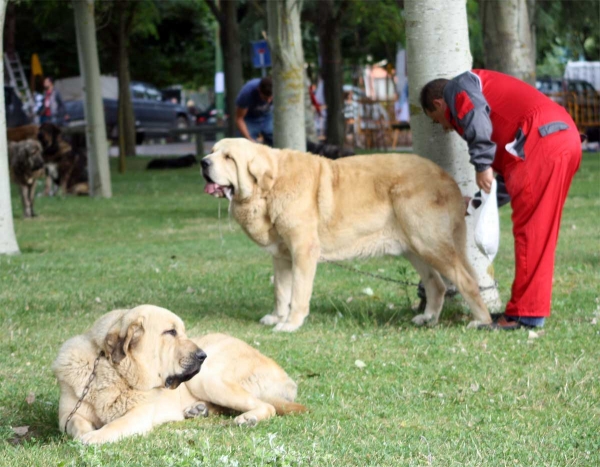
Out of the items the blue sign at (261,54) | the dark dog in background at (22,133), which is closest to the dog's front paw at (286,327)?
the dark dog in background at (22,133)

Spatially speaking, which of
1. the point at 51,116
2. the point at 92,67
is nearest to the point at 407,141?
the point at 51,116

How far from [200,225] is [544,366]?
941cm

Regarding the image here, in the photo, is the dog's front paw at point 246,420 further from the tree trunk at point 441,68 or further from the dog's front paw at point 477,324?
the tree trunk at point 441,68

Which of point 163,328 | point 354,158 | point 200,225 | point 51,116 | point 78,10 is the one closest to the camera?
point 163,328

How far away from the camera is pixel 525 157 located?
6848 millimetres

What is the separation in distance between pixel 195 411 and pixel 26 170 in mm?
11649

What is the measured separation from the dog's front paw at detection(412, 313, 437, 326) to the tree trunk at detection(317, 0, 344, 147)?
67.3ft

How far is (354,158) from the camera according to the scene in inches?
308

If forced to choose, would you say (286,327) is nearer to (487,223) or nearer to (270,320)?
(270,320)

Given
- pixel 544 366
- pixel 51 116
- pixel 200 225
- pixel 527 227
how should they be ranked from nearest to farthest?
pixel 544 366 → pixel 527 227 → pixel 200 225 → pixel 51 116

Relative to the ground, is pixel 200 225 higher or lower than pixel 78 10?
lower

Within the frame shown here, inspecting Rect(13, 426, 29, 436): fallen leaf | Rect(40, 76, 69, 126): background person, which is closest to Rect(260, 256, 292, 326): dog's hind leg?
Rect(13, 426, 29, 436): fallen leaf

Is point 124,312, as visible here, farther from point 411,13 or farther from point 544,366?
point 411,13

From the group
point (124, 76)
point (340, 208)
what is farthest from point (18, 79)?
point (340, 208)
